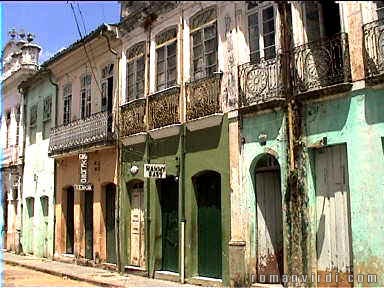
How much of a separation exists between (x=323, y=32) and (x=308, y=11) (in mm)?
528

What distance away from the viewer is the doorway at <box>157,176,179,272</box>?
14445 mm

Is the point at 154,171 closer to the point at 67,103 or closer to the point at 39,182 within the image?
the point at 67,103

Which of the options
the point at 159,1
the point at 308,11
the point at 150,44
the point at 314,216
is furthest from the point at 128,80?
the point at 159,1

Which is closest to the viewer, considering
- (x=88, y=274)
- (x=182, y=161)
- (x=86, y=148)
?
(x=182, y=161)

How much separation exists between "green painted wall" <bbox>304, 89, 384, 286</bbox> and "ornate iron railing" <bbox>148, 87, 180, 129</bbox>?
5.23m

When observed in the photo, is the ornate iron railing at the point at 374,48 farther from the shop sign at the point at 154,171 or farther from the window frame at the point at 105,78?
the window frame at the point at 105,78

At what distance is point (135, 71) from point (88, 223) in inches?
238

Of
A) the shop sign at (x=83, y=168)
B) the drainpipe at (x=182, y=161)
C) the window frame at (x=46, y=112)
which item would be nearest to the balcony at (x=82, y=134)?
the shop sign at (x=83, y=168)

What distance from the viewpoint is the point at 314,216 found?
10.6 meters

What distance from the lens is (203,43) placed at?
13688mm

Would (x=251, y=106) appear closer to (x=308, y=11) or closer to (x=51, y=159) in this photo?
(x=308, y=11)

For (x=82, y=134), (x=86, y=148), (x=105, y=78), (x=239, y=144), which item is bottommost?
(x=239, y=144)

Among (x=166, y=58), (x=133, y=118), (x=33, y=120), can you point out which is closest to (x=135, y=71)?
(x=133, y=118)

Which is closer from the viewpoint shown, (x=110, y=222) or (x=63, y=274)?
(x=63, y=274)
